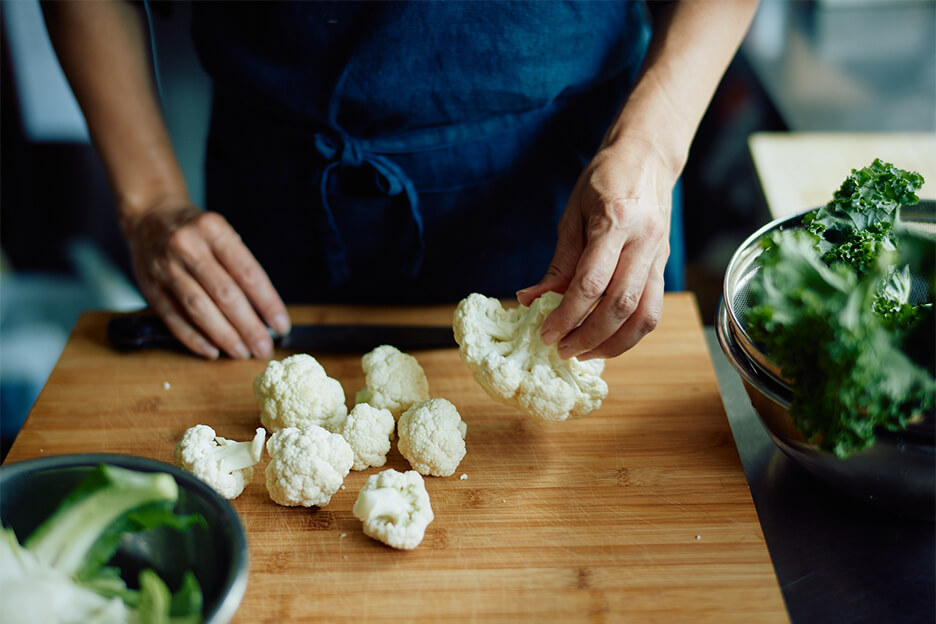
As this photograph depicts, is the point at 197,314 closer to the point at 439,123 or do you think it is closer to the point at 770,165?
the point at 439,123

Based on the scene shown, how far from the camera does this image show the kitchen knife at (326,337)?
1310 millimetres

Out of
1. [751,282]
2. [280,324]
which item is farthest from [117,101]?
[751,282]

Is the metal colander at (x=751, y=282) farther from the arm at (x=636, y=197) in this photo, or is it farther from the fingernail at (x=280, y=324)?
the fingernail at (x=280, y=324)

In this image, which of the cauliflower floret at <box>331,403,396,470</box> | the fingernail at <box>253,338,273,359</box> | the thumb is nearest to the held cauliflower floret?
the thumb

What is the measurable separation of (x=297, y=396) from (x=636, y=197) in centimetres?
56

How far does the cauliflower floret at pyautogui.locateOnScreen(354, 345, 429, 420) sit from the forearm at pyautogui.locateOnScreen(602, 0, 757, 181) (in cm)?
46

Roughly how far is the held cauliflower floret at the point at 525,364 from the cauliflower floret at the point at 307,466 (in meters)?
0.23

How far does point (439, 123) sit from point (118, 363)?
2.27 feet

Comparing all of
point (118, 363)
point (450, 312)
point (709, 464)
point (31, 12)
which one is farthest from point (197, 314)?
point (31, 12)

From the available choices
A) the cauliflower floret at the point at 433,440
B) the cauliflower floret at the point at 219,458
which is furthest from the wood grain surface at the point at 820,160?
the cauliflower floret at the point at 219,458

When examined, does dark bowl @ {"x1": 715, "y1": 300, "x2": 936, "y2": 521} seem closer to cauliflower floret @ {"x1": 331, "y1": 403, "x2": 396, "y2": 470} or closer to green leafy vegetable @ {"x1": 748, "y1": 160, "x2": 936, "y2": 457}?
green leafy vegetable @ {"x1": 748, "y1": 160, "x2": 936, "y2": 457}

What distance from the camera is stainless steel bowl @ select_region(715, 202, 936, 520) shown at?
0.85m

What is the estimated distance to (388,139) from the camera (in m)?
1.37

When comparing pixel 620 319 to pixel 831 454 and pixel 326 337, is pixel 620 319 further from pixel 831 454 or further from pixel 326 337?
pixel 326 337
